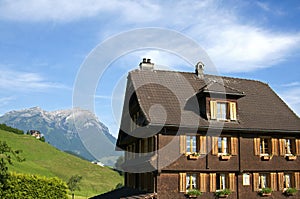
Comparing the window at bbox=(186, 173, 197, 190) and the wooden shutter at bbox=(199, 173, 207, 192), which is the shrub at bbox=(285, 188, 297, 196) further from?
the window at bbox=(186, 173, 197, 190)

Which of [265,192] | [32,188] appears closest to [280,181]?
[265,192]

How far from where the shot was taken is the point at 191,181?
886 inches

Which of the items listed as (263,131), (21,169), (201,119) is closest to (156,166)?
(201,119)

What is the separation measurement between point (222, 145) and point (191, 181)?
3.32 meters

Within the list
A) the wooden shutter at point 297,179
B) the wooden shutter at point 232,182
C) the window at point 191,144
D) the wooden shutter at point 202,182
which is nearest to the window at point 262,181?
the wooden shutter at point 232,182

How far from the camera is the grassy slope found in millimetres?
70688

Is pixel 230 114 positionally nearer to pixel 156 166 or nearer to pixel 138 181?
pixel 156 166

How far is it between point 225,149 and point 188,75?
7089 mm

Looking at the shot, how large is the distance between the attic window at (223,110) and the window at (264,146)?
2.90 m

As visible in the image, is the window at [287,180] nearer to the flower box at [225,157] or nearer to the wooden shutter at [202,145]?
the flower box at [225,157]

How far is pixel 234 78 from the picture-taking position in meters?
Result: 29.5

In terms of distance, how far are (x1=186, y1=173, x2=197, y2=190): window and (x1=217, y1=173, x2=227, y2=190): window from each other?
6.09ft

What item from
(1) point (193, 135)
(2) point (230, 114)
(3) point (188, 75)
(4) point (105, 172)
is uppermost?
(3) point (188, 75)

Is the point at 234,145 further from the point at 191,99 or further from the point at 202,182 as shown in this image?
the point at 191,99
